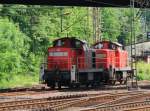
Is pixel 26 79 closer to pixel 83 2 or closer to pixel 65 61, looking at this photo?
pixel 83 2

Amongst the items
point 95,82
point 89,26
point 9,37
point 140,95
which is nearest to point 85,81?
point 95,82

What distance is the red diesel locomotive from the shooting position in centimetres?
2634

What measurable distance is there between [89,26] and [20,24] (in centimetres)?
1275

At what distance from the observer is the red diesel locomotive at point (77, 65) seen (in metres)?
26.3

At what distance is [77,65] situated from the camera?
2688cm

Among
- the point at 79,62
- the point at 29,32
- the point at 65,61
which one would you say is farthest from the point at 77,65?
→ the point at 29,32

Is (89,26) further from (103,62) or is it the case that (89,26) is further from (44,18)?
(103,62)

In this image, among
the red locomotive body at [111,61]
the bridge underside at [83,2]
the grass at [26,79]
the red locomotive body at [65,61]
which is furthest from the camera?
the grass at [26,79]

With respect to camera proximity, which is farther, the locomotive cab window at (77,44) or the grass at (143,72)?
the grass at (143,72)

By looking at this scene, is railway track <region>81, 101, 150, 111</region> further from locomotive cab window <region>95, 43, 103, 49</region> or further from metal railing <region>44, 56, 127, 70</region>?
locomotive cab window <region>95, 43, 103, 49</region>

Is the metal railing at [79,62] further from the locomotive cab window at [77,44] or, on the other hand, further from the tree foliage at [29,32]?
the tree foliage at [29,32]

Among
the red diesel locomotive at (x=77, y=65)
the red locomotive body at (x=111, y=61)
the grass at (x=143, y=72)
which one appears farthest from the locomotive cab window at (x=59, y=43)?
the grass at (x=143, y=72)

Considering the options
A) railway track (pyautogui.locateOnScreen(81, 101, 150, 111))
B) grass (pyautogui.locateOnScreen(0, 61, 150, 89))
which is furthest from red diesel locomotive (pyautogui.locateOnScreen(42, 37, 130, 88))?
railway track (pyautogui.locateOnScreen(81, 101, 150, 111))

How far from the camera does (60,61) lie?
2686 cm
